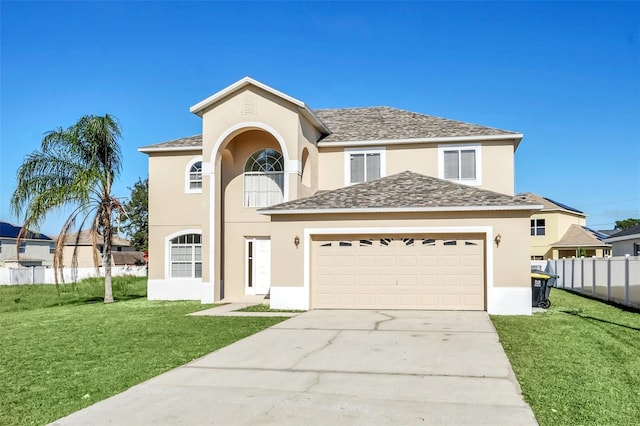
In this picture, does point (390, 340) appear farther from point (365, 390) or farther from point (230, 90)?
point (230, 90)

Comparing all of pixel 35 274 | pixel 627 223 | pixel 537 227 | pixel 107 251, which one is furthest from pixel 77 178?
pixel 627 223

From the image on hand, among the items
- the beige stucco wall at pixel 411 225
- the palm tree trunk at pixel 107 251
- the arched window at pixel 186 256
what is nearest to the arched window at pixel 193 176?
the arched window at pixel 186 256

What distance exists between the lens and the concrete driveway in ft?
22.0

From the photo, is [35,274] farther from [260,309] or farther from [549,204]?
[549,204]

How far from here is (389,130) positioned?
76.6ft

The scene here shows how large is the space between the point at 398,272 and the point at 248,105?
840 cm

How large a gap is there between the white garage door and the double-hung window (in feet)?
17.4

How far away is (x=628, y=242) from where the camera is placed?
3108 cm

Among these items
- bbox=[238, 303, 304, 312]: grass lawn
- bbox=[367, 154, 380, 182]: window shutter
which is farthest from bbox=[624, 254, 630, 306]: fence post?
bbox=[238, 303, 304, 312]: grass lawn

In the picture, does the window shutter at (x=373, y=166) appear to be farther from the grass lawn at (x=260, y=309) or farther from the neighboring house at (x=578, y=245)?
the neighboring house at (x=578, y=245)

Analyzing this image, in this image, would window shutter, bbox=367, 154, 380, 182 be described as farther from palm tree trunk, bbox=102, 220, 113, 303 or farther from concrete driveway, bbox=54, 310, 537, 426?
concrete driveway, bbox=54, 310, 537, 426

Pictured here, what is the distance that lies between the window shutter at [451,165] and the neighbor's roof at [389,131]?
1.92ft

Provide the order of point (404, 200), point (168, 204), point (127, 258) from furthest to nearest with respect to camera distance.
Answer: point (127, 258)
point (168, 204)
point (404, 200)

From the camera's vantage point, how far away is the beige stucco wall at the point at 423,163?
849 inches
